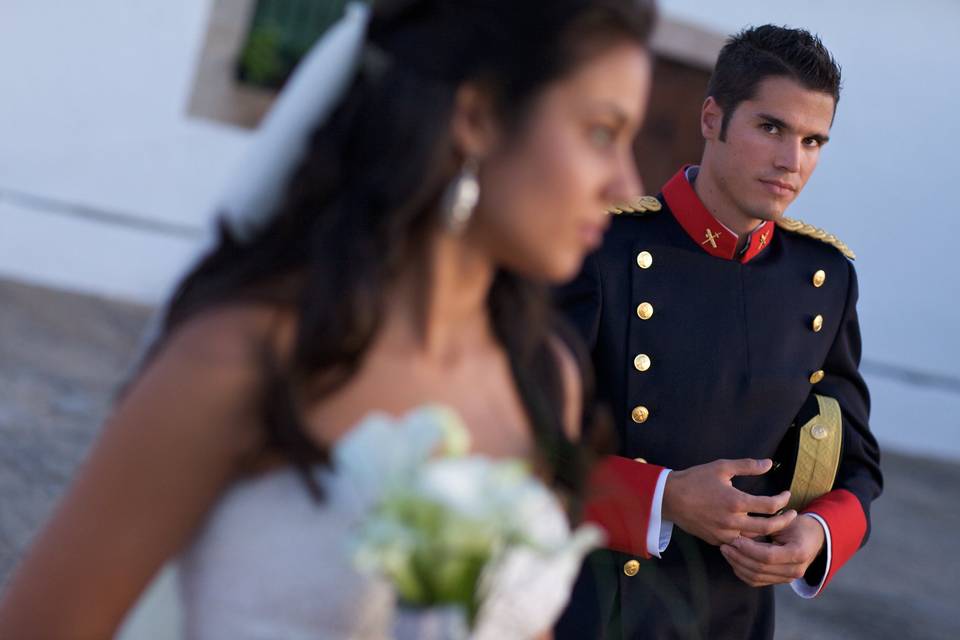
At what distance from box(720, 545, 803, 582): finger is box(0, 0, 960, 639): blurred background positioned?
142 inches

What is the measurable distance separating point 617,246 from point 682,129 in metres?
6.24

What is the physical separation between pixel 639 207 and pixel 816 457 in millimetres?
657

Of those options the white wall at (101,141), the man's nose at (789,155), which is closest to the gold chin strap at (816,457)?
the man's nose at (789,155)

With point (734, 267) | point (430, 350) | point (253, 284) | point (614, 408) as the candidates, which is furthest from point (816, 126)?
point (253, 284)

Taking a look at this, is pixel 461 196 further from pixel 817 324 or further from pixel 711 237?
pixel 817 324

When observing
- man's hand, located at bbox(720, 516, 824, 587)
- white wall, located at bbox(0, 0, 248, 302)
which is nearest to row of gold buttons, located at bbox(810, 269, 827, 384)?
man's hand, located at bbox(720, 516, 824, 587)

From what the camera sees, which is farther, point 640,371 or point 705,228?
point 705,228

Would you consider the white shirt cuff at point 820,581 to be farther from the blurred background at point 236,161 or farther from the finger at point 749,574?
the blurred background at point 236,161

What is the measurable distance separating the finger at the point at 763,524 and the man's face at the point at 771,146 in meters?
0.62

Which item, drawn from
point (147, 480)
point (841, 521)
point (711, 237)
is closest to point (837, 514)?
point (841, 521)

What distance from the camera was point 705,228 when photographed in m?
2.91

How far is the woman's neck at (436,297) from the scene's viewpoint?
→ 187cm

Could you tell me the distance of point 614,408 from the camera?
277 cm

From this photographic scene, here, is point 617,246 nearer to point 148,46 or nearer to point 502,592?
point 502,592
